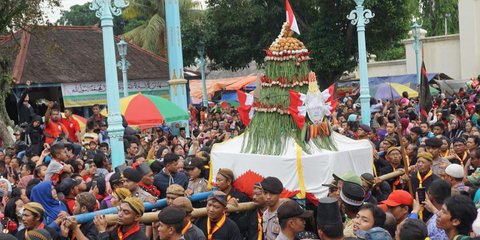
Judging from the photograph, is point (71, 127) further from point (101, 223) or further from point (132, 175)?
point (101, 223)

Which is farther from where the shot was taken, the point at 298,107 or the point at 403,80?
the point at 403,80

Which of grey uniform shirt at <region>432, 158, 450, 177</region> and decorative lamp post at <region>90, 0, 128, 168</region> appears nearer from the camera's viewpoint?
grey uniform shirt at <region>432, 158, 450, 177</region>

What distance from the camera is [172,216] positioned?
5883 millimetres

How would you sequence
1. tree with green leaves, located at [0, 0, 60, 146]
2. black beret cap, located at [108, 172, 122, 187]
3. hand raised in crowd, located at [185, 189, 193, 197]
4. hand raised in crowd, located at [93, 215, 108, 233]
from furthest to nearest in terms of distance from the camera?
tree with green leaves, located at [0, 0, 60, 146] → hand raised in crowd, located at [185, 189, 193, 197] → black beret cap, located at [108, 172, 122, 187] → hand raised in crowd, located at [93, 215, 108, 233]

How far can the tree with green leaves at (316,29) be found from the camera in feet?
93.8

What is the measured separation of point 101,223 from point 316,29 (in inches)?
921

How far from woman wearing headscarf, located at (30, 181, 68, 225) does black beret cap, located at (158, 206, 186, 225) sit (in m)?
2.01

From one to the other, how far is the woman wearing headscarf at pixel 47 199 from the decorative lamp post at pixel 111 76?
4.02 meters

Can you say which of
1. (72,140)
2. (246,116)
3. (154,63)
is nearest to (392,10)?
(154,63)

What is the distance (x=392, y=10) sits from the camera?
28312mm

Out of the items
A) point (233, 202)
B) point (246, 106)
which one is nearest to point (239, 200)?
point (233, 202)

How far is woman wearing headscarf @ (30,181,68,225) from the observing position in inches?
297

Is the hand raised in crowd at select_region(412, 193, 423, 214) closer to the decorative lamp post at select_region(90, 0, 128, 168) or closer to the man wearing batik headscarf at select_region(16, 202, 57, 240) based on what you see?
the man wearing batik headscarf at select_region(16, 202, 57, 240)

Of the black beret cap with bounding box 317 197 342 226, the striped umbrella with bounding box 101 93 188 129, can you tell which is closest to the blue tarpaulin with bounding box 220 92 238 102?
the striped umbrella with bounding box 101 93 188 129
